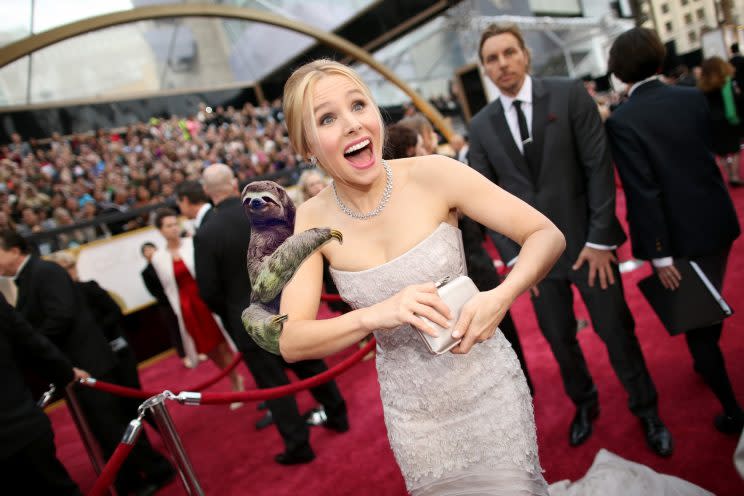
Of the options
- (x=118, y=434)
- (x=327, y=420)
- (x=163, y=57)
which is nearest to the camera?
(x=118, y=434)

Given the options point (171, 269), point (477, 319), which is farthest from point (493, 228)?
point (171, 269)

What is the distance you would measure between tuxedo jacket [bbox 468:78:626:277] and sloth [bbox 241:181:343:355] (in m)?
1.63

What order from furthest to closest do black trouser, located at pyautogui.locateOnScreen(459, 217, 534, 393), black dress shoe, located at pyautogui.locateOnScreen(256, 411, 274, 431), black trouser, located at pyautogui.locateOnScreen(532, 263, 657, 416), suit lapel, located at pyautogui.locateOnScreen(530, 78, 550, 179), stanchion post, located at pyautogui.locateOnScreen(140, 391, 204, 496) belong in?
black dress shoe, located at pyautogui.locateOnScreen(256, 411, 274, 431)
black trouser, located at pyautogui.locateOnScreen(459, 217, 534, 393)
black trouser, located at pyautogui.locateOnScreen(532, 263, 657, 416)
suit lapel, located at pyautogui.locateOnScreen(530, 78, 550, 179)
stanchion post, located at pyautogui.locateOnScreen(140, 391, 204, 496)

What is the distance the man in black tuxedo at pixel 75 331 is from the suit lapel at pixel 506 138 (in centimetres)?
266

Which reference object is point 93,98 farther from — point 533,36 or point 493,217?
point 493,217

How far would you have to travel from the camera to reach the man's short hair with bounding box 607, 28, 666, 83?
2.16 meters

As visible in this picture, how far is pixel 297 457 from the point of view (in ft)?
11.3

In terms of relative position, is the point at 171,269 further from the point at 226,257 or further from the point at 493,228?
the point at 493,228

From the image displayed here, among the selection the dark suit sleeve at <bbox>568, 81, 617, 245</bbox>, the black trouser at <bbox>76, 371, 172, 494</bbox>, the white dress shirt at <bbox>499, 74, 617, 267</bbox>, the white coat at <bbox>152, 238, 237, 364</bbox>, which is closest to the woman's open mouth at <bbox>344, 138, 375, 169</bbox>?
the white dress shirt at <bbox>499, 74, 617, 267</bbox>

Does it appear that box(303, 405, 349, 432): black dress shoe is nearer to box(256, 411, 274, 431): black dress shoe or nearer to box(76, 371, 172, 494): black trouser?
box(256, 411, 274, 431): black dress shoe

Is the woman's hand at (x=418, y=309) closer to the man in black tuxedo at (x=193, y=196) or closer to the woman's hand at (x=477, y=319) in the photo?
the woman's hand at (x=477, y=319)

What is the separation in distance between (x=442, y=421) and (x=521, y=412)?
21cm

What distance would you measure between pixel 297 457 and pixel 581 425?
184cm

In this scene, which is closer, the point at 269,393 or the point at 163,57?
the point at 269,393
